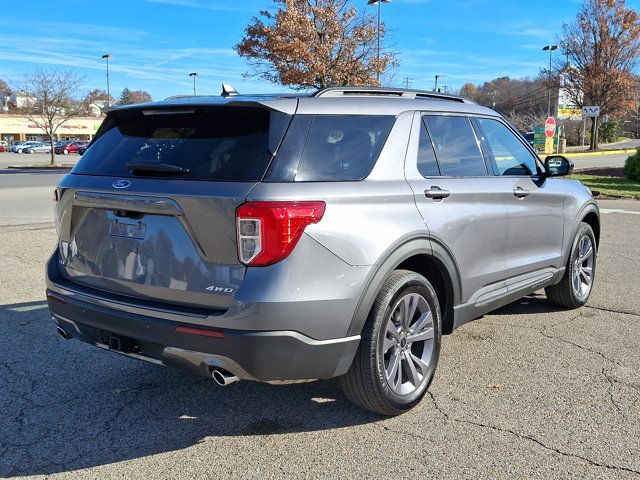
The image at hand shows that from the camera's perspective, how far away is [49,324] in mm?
5293

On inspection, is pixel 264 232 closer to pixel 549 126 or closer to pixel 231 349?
pixel 231 349

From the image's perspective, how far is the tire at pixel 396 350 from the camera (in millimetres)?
3256

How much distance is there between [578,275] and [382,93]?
124 inches

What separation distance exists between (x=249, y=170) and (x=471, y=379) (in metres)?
2.20

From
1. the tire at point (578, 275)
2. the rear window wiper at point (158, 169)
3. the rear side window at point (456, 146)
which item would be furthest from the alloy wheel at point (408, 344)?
the tire at point (578, 275)

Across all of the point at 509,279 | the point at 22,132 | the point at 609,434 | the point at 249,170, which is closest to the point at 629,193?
the point at 509,279

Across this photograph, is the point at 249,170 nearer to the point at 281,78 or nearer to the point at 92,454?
the point at 92,454

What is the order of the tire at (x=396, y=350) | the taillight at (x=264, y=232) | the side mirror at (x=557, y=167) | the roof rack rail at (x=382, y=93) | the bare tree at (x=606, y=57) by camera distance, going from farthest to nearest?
the bare tree at (x=606, y=57) < the side mirror at (x=557, y=167) < the roof rack rail at (x=382, y=93) < the tire at (x=396, y=350) < the taillight at (x=264, y=232)

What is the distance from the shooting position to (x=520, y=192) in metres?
4.62

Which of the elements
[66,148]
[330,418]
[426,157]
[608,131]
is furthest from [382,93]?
[608,131]

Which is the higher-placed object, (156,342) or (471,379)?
(156,342)

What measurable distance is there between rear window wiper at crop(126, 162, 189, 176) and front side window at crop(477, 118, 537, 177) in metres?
2.47

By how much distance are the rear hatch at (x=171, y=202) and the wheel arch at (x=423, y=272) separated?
708mm

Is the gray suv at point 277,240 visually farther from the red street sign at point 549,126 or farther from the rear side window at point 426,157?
the red street sign at point 549,126
